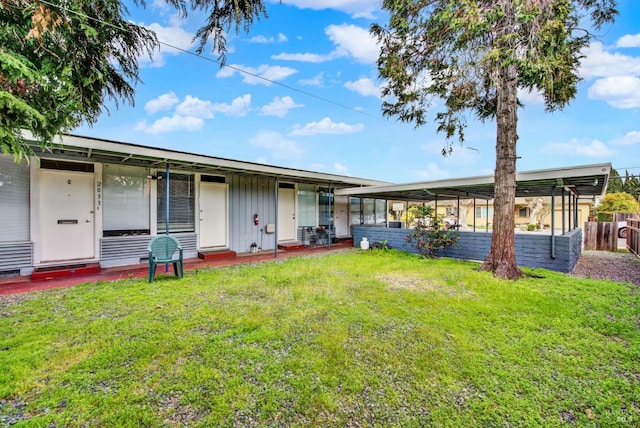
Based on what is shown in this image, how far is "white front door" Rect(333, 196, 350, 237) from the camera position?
10910 millimetres

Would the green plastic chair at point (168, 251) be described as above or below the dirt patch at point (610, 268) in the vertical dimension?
above

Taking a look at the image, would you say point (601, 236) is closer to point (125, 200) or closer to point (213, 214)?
point (213, 214)

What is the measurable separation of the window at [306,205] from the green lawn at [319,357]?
533cm

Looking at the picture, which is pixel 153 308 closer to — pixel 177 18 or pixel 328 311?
pixel 328 311

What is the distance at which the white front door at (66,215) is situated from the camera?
17.2 ft

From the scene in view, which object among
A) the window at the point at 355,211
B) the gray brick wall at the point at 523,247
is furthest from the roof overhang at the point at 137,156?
the window at the point at 355,211

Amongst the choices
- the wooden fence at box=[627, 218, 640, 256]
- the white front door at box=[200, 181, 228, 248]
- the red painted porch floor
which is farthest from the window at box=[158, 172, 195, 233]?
the wooden fence at box=[627, 218, 640, 256]

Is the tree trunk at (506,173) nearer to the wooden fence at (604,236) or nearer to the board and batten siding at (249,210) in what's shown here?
the board and batten siding at (249,210)

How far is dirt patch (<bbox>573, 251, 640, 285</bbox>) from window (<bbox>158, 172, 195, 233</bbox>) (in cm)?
876

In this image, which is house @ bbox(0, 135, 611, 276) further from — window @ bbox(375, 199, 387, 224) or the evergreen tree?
window @ bbox(375, 199, 387, 224)

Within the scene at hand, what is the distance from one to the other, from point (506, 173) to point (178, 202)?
733cm

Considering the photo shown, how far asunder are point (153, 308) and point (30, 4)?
3.41 m

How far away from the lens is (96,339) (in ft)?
→ 9.07

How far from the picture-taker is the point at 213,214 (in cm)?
747
